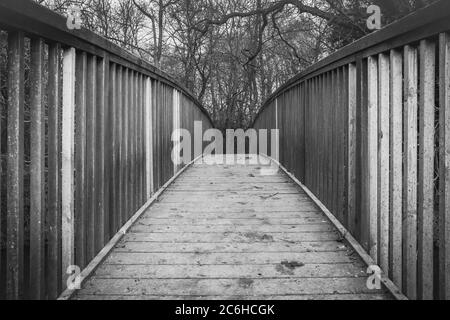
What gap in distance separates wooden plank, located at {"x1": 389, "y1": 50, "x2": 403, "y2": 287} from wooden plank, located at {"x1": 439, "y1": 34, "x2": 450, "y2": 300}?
49 cm

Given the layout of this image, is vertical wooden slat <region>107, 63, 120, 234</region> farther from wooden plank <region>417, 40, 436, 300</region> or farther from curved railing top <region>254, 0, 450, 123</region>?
wooden plank <region>417, 40, 436, 300</region>

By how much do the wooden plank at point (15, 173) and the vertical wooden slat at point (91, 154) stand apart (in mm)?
709

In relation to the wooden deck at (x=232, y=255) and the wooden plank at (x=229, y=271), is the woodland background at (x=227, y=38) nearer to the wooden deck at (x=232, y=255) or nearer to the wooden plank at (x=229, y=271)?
the wooden deck at (x=232, y=255)

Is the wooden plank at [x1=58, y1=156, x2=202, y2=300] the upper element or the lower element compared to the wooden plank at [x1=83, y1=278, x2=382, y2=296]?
upper

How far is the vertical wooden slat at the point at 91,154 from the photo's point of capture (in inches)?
92.9

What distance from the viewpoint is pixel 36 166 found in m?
1.76

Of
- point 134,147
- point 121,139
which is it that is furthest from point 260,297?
point 134,147

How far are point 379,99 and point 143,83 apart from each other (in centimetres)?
205

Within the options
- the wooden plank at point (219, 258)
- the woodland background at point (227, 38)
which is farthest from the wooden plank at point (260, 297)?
the woodland background at point (227, 38)

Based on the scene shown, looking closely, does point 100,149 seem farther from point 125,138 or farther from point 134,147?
point 134,147

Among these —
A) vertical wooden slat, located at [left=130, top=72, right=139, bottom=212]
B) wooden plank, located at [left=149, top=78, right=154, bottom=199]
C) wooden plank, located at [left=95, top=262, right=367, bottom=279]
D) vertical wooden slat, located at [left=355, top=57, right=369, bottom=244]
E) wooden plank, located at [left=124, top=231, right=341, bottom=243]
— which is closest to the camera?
wooden plank, located at [left=95, top=262, right=367, bottom=279]

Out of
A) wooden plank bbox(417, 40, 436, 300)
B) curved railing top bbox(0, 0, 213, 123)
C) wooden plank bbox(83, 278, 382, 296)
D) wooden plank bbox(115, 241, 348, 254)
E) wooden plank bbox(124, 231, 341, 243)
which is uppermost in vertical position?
curved railing top bbox(0, 0, 213, 123)

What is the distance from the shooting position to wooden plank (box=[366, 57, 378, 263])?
2.37m

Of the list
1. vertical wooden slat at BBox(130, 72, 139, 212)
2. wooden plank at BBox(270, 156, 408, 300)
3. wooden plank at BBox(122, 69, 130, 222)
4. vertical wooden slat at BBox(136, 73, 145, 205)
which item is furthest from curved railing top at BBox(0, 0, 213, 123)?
wooden plank at BBox(270, 156, 408, 300)
